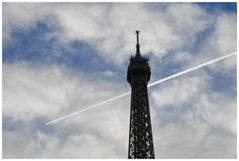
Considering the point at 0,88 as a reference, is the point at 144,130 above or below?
above

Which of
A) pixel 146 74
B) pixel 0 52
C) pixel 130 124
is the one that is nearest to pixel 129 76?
pixel 146 74

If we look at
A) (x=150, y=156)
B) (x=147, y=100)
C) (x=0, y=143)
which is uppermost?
(x=147, y=100)

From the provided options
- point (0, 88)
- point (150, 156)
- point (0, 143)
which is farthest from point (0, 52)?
point (150, 156)

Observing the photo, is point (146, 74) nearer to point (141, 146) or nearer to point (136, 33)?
point (136, 33)

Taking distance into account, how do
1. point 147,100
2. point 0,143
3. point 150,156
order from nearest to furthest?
point 0,143 < point 150,156 < point 147,100

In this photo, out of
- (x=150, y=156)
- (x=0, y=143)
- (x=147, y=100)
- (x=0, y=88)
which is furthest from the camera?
(x=147, y=100)

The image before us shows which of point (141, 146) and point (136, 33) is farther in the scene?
point (136, 33)
